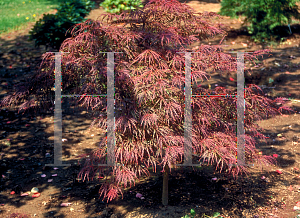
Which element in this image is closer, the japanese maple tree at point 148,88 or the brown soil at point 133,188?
the japanese maple tree at point 148,88

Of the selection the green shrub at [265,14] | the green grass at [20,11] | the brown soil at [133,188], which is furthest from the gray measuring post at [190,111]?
the green grass at [20,11]

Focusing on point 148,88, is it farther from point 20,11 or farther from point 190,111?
point 20,11

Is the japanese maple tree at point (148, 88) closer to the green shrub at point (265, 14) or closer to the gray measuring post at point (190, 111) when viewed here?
the gray measuring post at point (190, 111)

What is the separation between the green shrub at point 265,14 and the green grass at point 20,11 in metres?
7.82

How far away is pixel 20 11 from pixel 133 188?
12032 mm

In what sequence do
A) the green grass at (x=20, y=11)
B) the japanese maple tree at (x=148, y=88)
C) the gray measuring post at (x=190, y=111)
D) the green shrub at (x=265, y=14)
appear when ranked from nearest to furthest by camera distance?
1. the japanese maple tree at (x=148, y=88)
2. the gray measuring post at (x=190, y=111)
3. the green shrub at (x=265, y=14)
4. the green grass at (x=20, y=11)

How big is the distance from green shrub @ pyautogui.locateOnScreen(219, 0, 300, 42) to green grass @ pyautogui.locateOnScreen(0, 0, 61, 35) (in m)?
7.82

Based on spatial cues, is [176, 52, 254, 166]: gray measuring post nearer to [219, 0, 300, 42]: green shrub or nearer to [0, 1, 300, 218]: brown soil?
[0, 1, 300, 218]: brown soil

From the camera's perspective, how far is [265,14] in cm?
1004

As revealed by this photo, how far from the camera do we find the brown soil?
4758 mm

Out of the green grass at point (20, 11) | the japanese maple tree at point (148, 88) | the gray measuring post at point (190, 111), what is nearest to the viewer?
the japanese maple tree at point (148, 88)

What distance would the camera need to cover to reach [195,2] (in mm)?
15383

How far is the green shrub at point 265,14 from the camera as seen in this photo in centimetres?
982

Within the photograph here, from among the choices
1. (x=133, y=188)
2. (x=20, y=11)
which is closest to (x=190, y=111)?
(x=133, y=188)
